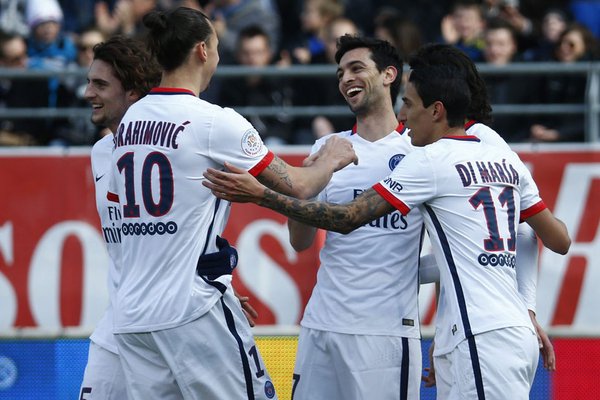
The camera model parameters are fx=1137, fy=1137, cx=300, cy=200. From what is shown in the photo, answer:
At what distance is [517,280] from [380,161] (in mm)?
1024

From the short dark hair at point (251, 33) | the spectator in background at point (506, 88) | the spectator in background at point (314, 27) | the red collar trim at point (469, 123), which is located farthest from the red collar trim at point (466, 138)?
the spectator in background at point (314, 27)

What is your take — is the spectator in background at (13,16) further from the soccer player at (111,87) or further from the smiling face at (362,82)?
the smiling face at (362,82)

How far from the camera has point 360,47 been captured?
21.5 feet

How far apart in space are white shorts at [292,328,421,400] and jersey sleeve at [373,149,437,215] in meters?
1.03

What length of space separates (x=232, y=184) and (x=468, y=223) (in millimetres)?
1131

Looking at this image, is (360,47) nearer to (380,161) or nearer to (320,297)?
(380,161)

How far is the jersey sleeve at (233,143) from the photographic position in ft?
17.1

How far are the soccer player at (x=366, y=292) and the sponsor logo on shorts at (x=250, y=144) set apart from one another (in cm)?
113

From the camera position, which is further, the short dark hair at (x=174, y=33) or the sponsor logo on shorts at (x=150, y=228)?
the short dark hair at (x=174, y=33)

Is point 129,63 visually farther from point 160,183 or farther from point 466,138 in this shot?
point 466,138

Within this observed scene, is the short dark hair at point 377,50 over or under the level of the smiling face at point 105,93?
over

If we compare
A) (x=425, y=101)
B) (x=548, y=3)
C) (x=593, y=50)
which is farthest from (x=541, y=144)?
(x=425, y=101)

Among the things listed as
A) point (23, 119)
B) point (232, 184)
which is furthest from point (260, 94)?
point (232, 184)

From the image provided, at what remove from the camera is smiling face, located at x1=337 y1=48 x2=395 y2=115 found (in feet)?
21.2
